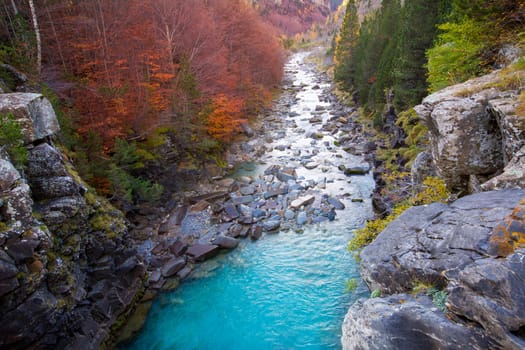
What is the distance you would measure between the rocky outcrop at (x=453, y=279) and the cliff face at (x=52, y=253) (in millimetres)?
8921

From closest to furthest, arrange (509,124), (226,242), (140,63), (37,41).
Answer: (509,124) < (37,41) < (226,242) < (140,63)

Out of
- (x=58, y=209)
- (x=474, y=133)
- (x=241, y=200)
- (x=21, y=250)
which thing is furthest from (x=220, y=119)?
(x=474, y=133)

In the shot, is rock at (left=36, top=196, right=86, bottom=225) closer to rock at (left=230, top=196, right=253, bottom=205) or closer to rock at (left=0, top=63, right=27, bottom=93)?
rock at (left=0, top=63, right=27, bottom=93)

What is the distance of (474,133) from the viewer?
8227 millimetres

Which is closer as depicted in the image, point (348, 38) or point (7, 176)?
point (7, 176)

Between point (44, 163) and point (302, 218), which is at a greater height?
point (44, 163)

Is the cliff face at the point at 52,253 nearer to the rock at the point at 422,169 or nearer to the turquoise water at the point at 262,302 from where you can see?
the turquoise water at the point at 262,302

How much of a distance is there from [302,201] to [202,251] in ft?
24.7

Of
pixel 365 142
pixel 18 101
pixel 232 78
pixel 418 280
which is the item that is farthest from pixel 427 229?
pixel 232 78

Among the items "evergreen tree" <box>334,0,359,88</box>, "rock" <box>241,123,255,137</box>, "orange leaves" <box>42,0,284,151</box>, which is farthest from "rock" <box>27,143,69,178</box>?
"evergreen tree" <box>334,0,359,88</box>

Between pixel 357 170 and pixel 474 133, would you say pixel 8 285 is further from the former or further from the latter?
pixel 357 170

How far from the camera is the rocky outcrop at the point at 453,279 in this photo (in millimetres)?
4293

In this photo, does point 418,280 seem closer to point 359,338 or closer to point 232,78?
point 359,338

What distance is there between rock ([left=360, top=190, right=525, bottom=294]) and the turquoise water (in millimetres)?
5333
